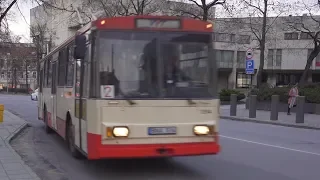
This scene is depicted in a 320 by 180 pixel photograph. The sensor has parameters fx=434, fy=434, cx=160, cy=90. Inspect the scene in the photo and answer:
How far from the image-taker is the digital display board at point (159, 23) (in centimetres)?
786

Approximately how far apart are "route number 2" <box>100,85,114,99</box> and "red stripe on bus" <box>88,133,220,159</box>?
0.71 m

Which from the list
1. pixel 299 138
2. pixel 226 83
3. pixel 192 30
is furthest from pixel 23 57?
pixel 192 30

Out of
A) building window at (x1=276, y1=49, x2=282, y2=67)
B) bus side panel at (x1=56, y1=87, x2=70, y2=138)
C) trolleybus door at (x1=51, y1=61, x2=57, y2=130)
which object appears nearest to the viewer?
bus side panel at (x1=56, y1=87, x2=70, y2=138)

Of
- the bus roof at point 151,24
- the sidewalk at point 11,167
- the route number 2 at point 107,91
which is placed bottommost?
the sidewalk at point 11,167

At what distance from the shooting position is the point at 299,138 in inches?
595

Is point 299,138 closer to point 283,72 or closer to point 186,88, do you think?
point 186,88

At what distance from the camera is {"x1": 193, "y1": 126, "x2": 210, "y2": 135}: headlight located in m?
7.94

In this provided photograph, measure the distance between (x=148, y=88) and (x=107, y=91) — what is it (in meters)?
0.73

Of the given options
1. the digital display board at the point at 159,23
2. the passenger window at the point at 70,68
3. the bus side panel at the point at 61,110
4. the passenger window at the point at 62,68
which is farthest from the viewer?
the passenger window at the point at 62,68

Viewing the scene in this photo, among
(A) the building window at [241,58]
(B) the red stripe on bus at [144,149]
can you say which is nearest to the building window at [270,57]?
(A) the building window at [241,58]

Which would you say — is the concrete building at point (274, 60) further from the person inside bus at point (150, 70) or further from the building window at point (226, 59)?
the person inside bus at point (150, 70)

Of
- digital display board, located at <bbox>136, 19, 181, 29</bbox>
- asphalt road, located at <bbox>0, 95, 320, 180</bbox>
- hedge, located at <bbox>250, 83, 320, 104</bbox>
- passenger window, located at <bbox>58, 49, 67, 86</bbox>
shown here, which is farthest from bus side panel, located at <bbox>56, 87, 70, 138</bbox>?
hedge, located at <bbox>250, 83, 320, 104</bbox>

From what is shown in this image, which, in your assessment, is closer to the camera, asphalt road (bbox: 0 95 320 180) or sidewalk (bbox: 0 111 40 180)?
sidewalk (bbox: 0 111 40 180)

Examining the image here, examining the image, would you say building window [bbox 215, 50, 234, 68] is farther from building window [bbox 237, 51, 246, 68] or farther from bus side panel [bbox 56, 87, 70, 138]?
bus side panel [bbox 56, 87, 70, 138]
